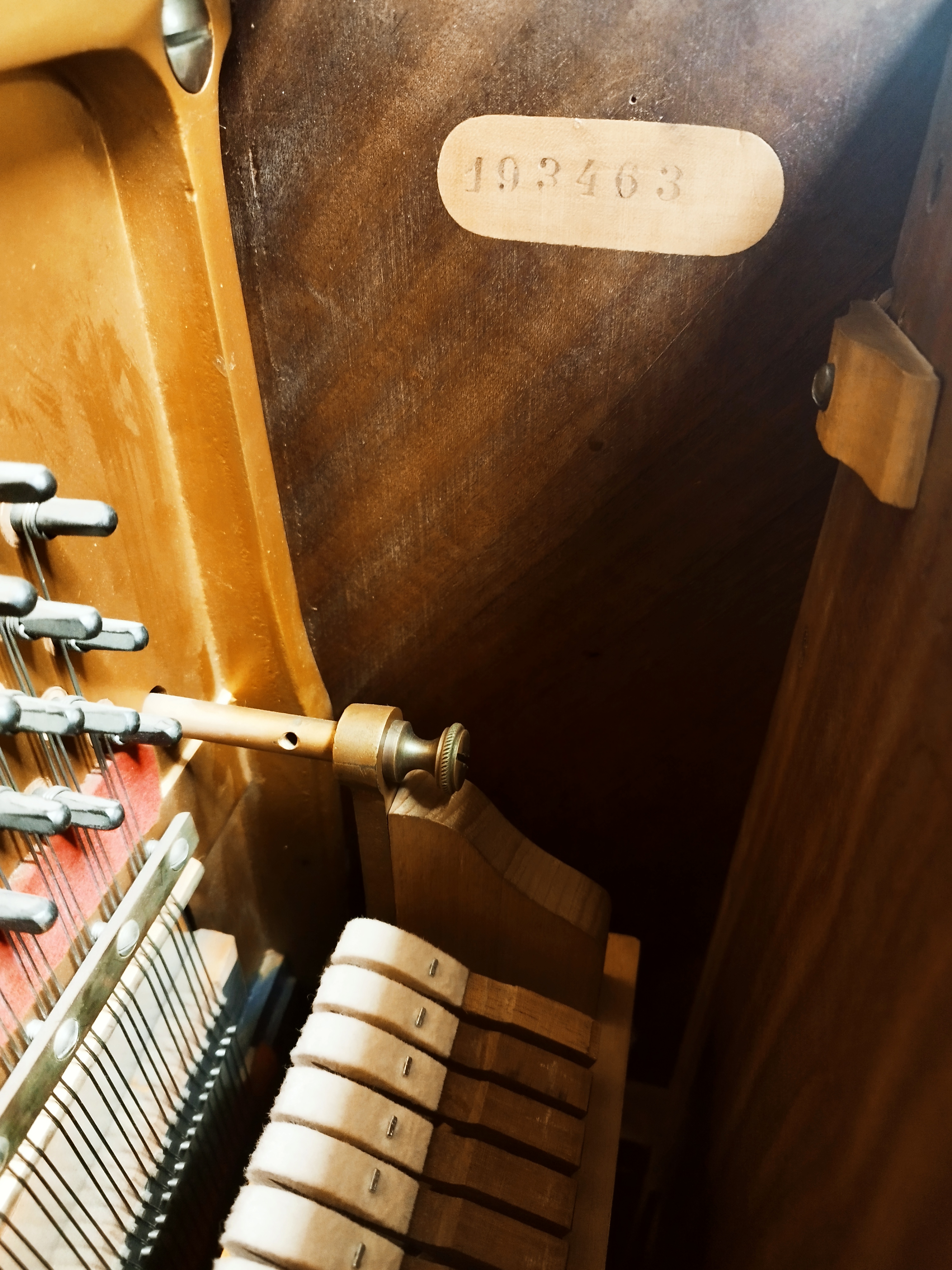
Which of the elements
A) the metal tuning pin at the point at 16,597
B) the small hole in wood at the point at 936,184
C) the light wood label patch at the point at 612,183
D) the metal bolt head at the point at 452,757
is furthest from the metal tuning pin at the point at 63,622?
the small hole in wood at the point at 936,184

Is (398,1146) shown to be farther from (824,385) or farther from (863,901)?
(824,385)

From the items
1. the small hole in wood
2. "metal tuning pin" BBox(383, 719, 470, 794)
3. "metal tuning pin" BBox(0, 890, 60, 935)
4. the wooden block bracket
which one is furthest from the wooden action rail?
the small hole in wood

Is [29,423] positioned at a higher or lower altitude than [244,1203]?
higher

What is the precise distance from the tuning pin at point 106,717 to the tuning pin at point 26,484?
14 centimetres

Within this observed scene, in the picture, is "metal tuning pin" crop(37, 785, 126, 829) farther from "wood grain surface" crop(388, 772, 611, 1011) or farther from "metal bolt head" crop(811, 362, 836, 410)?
"metal bolt head" crop(811, 362, 836, 410)

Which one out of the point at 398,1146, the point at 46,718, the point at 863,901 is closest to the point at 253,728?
the point at 46,718

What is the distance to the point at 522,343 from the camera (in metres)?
0.73

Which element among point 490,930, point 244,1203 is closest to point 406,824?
point 490,930

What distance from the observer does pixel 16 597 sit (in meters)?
0.49

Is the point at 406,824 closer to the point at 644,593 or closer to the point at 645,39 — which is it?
the point at 644,593

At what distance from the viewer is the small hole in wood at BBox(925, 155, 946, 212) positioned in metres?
0.53

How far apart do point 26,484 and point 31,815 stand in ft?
0.62

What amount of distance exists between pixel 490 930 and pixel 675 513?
412 mm

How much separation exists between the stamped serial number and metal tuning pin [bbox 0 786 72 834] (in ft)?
1.70
